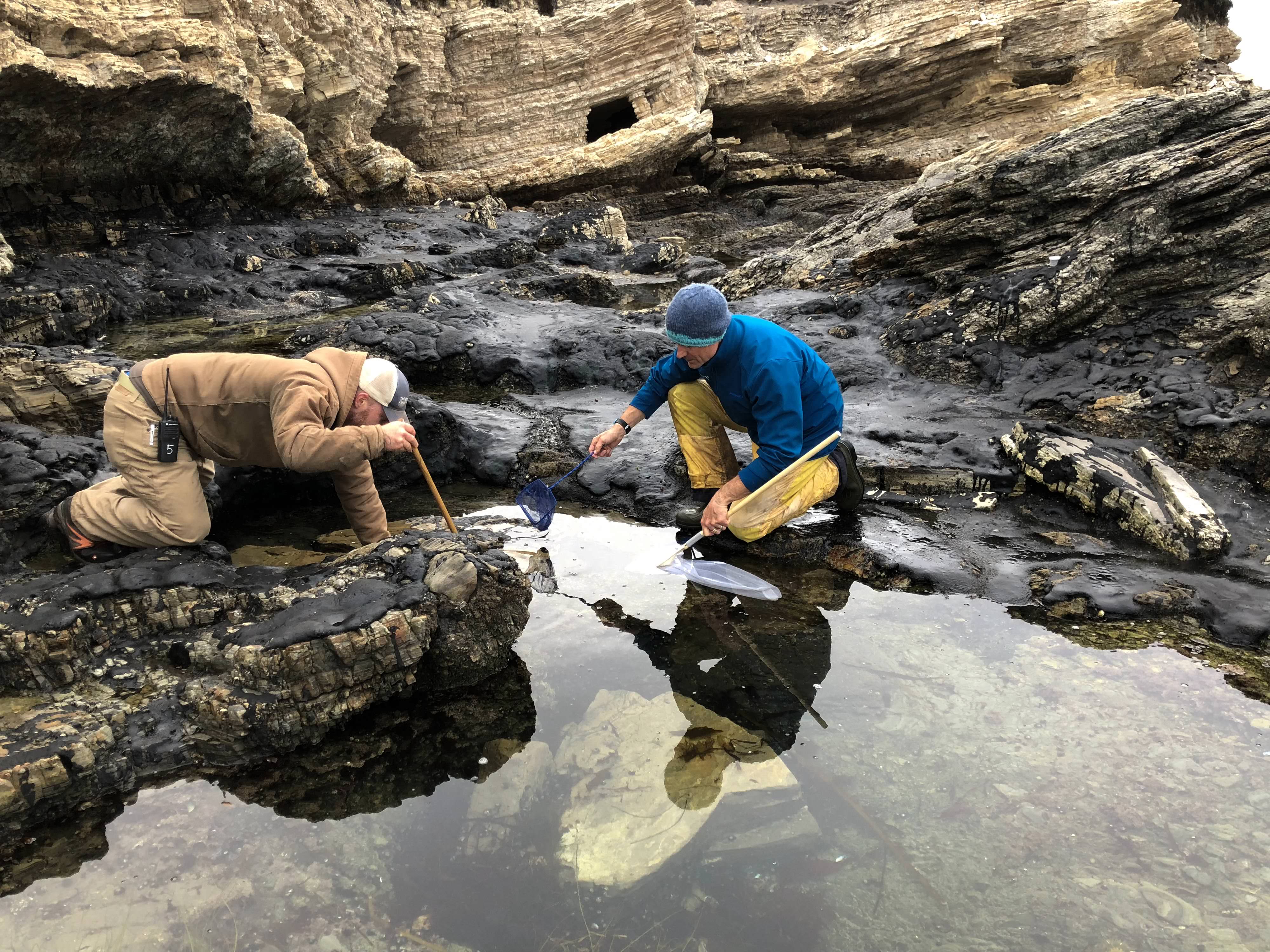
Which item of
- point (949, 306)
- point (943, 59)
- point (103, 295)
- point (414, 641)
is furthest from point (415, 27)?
point (414, 641)

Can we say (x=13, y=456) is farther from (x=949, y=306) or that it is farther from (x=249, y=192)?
(x=249, y=192)

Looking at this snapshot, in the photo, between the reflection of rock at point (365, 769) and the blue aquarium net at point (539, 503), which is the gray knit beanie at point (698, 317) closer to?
the blue aquarium net at point (539, 503)

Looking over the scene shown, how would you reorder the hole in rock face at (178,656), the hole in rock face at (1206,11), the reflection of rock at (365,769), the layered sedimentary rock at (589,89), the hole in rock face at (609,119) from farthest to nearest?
the hole in rock face at (1206,11) < the hole in rock face at (609,119) < the layered sedimentary rock at (589,89) < the hole in rock face at (178,656) < the reflection of rock at (365,769)

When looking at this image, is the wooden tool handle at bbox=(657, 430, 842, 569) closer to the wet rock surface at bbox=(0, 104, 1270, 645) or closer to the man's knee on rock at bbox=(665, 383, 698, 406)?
the wet rock surface at bbox=(0, 104, 1270, 645)

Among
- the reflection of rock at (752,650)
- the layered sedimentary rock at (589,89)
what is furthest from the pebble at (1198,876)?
the layered sedimentary rock at (589,89)

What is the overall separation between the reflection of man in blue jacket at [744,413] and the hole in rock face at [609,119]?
21.3 meters

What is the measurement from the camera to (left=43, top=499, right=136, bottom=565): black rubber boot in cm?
357

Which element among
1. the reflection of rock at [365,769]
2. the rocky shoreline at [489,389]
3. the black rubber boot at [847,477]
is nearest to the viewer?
the reflection of rock at [365,769]

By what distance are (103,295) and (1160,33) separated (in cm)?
2915

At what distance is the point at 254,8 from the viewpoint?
14.5 m

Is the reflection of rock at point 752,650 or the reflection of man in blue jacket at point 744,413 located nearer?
the reflection of rock at point 752,650

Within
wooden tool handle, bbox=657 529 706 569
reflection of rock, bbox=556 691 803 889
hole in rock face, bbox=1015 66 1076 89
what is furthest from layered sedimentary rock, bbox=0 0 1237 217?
reflection of rock, bbox=556 691 803 889

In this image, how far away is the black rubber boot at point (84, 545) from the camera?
3.57 m

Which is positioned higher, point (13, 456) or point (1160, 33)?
point (1160, 33)
